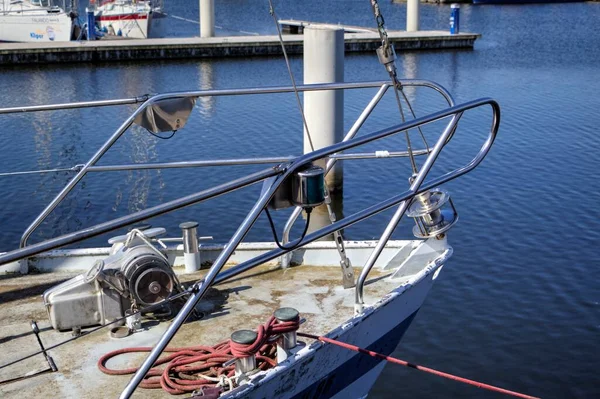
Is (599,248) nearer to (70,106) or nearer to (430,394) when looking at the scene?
(430,394)

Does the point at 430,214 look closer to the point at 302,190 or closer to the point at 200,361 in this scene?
the point at 302,190

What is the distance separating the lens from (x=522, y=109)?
2238 centimetres

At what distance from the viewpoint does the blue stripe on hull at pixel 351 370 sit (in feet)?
20.5

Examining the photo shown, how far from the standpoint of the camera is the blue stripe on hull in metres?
6.24

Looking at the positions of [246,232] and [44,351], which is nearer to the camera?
[246,232]

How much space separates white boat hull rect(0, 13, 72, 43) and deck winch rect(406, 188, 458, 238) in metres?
30.4

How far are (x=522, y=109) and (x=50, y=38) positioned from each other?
2114 centimetres

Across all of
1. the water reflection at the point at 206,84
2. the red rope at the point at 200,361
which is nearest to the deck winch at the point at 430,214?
the red rope at the point at 200,361

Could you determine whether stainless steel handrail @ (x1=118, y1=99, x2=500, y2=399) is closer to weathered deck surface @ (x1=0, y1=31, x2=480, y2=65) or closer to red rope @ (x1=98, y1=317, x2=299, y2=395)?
red rope @ (x1=98, y1=317, x2=299, y2=395)

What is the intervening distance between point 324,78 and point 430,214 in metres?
7.69

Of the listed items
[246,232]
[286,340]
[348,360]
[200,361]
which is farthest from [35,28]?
[246,232]

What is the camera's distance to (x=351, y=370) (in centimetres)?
664

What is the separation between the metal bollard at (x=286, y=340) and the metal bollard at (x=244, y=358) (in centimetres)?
23

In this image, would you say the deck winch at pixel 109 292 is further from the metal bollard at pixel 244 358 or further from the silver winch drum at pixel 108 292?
the metal bollard at pixel 244 358
